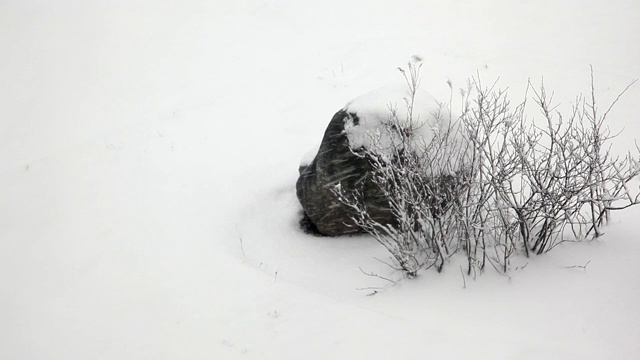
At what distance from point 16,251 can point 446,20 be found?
10349mm

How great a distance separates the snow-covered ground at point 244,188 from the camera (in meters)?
4.04

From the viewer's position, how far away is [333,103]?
9.17 metres

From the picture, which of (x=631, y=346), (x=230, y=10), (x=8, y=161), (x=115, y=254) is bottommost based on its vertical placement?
(x=8, y=161)

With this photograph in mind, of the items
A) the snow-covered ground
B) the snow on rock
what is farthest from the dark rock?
the snow-covered ground

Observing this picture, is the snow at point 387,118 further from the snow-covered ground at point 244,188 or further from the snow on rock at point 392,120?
the snow-covered ground at point 244,188

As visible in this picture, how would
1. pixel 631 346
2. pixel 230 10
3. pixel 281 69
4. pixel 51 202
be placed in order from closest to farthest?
pixel 631 346, pixel 51 202, pixel 281 69, pixel 230 10

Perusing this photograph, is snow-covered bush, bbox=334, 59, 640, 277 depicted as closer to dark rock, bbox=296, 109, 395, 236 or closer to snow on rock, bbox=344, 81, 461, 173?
snow on rock, bbox=344, 81, 461, 173

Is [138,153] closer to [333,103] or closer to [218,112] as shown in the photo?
[218,112]

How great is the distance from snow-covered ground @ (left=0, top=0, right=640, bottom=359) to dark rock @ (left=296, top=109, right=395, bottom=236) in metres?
0.29

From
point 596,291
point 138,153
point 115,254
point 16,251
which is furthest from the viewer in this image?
point 138,153

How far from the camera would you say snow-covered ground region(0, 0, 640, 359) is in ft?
13.3

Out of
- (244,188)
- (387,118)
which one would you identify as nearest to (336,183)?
(387,118)

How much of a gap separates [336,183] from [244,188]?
2.03 meters

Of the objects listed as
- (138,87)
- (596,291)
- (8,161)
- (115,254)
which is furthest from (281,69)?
(596,291)
